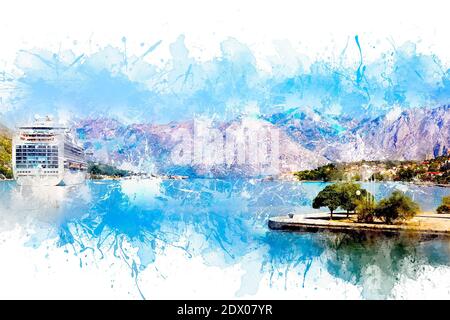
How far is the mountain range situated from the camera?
4734 mm

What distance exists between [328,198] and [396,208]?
58 cm

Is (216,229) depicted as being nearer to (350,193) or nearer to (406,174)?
(350,193)

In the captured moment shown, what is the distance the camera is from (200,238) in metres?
4.67

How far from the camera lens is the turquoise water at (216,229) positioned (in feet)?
15.1

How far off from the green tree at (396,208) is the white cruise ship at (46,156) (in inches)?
103

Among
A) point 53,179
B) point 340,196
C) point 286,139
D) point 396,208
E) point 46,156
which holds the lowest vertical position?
point 396,208

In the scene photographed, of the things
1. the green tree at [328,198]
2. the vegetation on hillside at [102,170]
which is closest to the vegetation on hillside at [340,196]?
the green tree at [328,198]

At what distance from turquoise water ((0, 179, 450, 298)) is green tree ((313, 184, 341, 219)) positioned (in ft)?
0.18

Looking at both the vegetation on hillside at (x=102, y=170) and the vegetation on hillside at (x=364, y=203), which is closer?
the vegetation on hillside at (x=364, y=203)

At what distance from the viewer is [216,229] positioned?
15.4 ft

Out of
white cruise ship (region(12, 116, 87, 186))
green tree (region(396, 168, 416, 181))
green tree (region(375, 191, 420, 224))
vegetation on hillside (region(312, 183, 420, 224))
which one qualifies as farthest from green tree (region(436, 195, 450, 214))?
white cruise ship (region(12, 116, 87, 186))

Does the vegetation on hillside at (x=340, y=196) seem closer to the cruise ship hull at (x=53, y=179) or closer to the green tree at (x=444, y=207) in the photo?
the green tree at (x=444, y=207)

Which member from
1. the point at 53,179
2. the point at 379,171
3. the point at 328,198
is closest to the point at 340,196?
the point at 328,198

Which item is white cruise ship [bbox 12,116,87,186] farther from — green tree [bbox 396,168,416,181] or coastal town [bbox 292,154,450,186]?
green tree [bbox 396,168,416,181]
